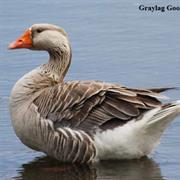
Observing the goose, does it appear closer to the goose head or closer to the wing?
the wing

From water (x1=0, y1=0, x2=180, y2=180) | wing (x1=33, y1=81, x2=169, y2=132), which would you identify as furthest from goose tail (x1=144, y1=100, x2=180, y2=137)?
water (x1=0, y1=0, x2=180, y2=180)

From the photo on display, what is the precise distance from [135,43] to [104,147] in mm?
3912

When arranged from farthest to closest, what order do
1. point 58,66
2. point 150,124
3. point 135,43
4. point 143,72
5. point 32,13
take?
point 32,13, point 135,43, point 143,72, point 58,66, point 150,124

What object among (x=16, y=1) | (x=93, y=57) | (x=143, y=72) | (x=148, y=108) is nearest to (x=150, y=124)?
(x=148, y=108)

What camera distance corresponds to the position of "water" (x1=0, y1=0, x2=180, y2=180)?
28.5 feet

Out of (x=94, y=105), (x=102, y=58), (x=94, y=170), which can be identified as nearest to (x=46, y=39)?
(x=94, y=105)

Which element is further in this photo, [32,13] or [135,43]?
[32,13]

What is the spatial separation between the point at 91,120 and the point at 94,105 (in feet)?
0.52

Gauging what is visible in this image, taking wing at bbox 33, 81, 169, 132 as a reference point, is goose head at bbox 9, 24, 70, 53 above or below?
above

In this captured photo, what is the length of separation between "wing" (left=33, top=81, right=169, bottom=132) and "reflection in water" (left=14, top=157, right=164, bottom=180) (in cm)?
42

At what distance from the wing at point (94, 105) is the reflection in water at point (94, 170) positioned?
0.42 metres

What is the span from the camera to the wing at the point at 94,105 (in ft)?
28.5

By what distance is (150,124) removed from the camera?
852cm

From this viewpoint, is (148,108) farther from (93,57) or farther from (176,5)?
(176,5)
